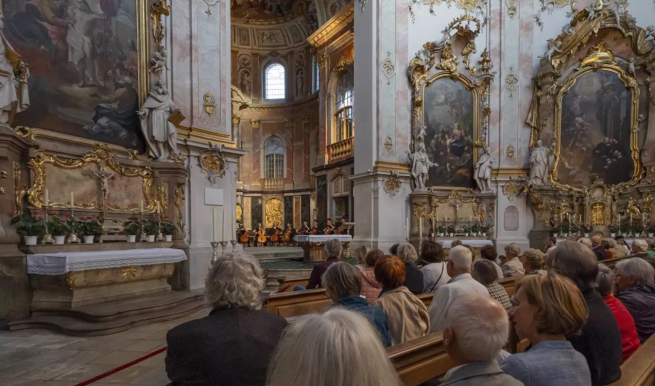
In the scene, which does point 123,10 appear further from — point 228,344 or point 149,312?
point 228,344

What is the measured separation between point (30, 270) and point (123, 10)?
5375 millimetres

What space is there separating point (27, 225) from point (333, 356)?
6817mm

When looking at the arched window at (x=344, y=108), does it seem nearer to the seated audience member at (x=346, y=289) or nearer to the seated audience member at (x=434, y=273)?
the seated audience member at (x=434, y=273)

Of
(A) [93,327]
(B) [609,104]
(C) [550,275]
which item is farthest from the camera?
(B) [609,104]

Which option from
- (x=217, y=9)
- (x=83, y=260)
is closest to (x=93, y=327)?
(x=83, y=260)

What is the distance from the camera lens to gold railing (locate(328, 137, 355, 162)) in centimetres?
2005

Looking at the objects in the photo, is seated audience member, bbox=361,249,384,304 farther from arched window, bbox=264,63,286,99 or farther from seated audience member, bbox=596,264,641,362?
arched window, bbox=264,63,286,99

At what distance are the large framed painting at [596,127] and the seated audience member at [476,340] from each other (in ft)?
53.6

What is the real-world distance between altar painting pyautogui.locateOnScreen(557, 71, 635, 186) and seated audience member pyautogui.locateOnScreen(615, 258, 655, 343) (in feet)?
45.3

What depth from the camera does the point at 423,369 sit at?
7.13ft

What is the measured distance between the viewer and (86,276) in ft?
20.4

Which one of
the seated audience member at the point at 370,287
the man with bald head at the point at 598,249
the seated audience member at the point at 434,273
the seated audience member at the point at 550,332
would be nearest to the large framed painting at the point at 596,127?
the man with bald head at the point at 598,249

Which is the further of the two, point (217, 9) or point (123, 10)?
point (217, 9)

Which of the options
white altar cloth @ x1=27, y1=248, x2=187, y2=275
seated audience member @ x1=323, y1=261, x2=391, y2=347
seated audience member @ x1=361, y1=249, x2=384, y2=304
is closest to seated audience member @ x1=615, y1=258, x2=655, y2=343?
seated audience member @ x1=361, y1=249, x2=384, y2=304
